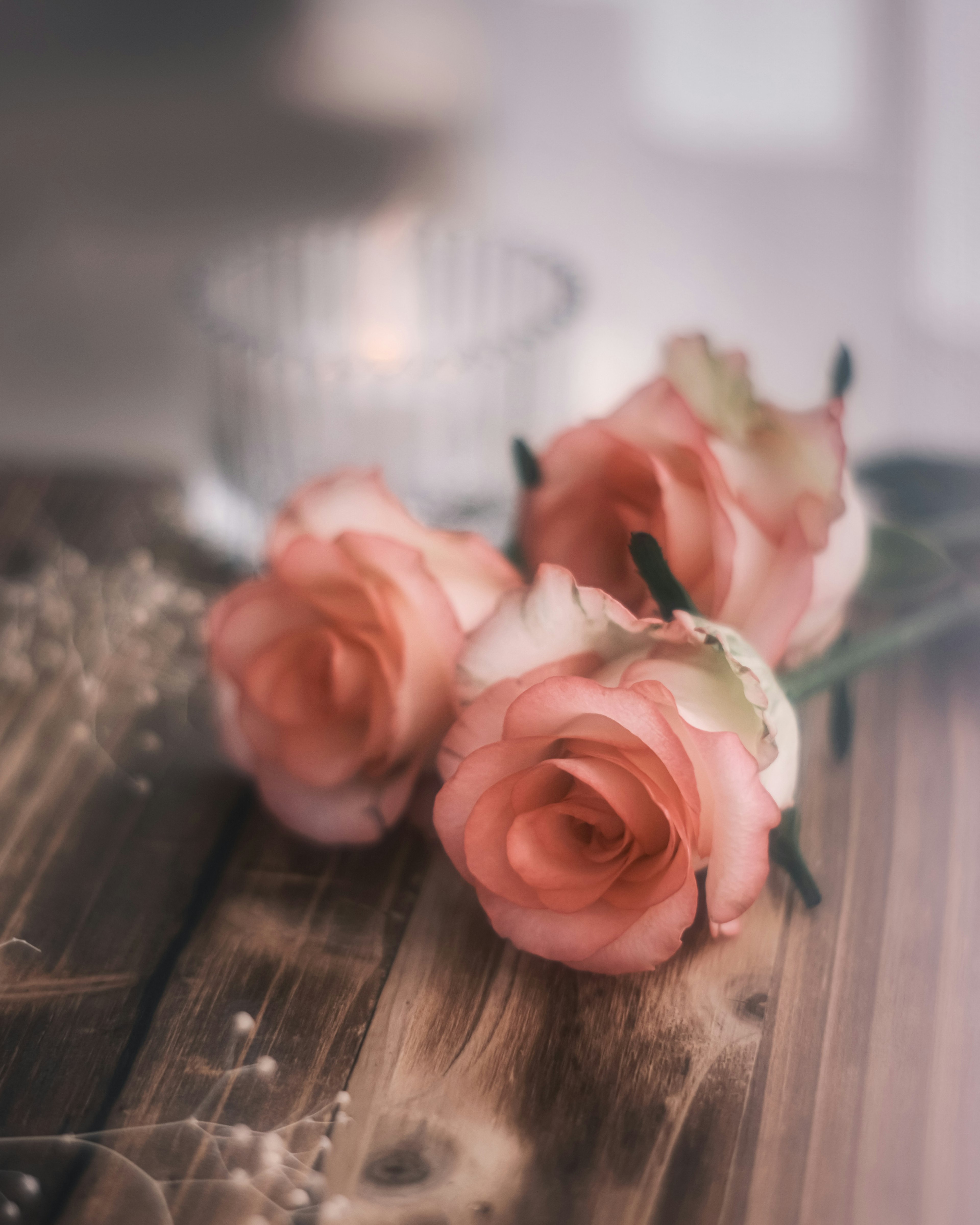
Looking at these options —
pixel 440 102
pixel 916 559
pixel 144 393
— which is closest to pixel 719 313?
pixel 440 102

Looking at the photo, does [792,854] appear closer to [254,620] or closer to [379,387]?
[254,620]

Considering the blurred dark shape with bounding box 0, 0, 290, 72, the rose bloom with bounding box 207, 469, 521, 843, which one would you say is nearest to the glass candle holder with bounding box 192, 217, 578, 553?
the rose bloom with bounding box 207, 469, 521, 843

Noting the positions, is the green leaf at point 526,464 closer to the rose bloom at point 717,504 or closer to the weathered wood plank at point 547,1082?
the rose bloom at point 717,504

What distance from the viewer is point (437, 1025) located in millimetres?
288

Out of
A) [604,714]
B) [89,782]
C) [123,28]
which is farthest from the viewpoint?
[123,28]

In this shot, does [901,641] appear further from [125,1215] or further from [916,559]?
[125,1215]

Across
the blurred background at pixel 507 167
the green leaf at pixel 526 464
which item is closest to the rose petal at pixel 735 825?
the green leaf at pixel 526 464

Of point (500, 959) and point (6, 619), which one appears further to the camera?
point (6, 619)

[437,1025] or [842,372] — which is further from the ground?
[842,372]

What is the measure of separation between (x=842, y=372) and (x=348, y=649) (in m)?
0.15

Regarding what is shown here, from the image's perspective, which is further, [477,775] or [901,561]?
[901,561]

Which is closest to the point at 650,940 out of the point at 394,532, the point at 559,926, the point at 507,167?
the point at 559,926

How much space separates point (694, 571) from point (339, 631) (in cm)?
9

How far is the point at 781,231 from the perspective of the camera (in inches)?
33.9
